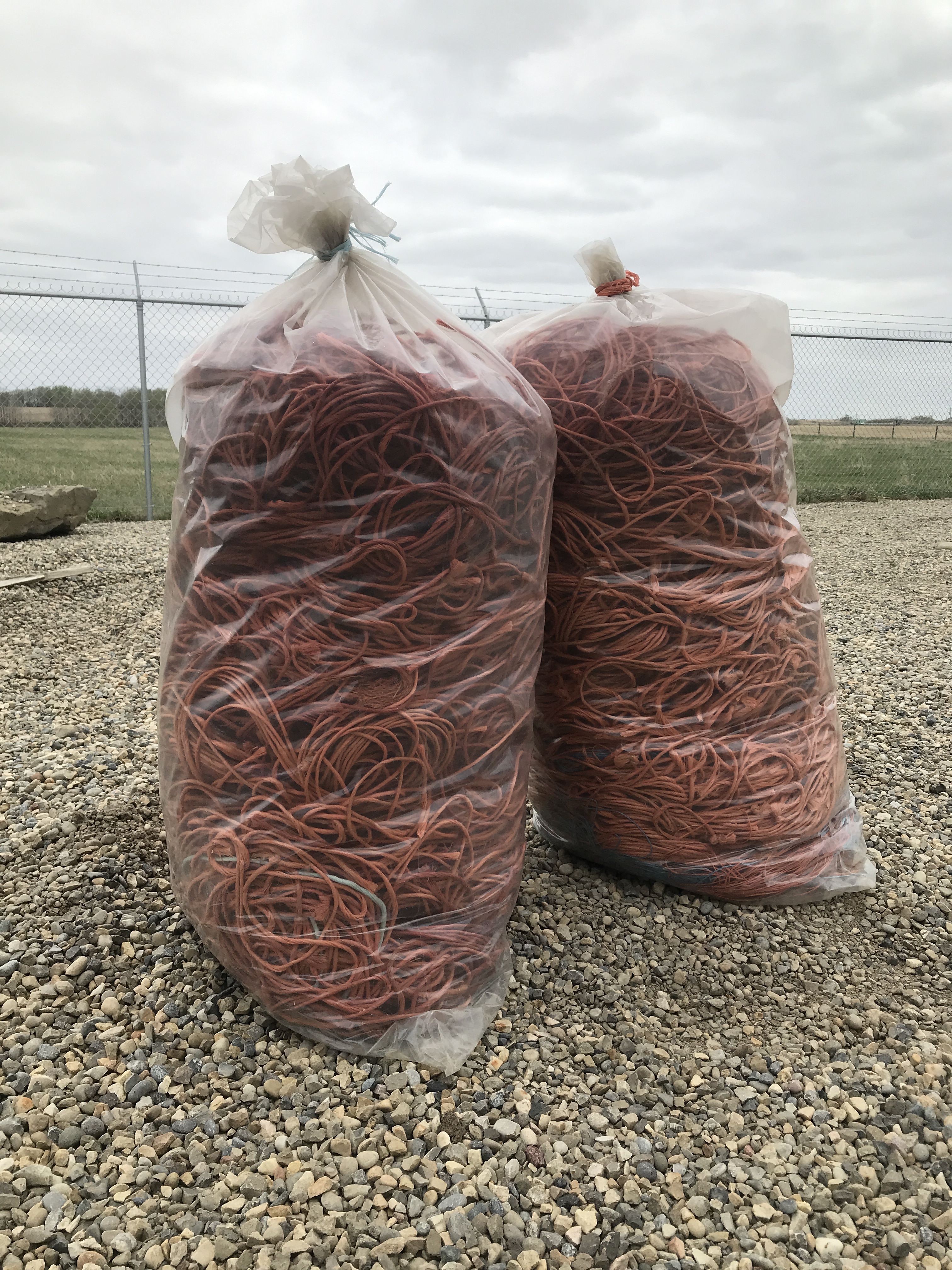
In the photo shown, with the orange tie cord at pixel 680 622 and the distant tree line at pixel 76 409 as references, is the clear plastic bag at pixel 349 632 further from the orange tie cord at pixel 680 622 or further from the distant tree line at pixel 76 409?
the distant tree line at pixel 76 409

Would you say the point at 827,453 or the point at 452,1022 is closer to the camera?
the point at 452,1022

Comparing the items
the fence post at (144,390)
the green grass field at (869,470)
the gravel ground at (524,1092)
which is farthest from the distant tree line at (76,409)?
the green grass field at (869,470)

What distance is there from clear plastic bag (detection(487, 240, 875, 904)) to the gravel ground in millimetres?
252

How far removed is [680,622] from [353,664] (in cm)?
86

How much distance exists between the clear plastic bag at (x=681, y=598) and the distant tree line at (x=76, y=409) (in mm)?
6667

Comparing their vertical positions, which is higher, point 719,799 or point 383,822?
point 383,822

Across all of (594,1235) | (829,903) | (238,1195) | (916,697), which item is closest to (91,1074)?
(238,1195)

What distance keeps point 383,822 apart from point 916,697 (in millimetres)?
3027

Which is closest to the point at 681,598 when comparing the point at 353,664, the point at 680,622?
the point at 680,622

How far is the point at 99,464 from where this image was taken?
945 centimetres

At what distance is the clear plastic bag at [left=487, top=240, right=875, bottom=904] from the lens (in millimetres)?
2078

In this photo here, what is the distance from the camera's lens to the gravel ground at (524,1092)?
1.45m

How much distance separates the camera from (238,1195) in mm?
1492

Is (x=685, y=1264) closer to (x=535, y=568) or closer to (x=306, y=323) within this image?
(x=535, y=568)
